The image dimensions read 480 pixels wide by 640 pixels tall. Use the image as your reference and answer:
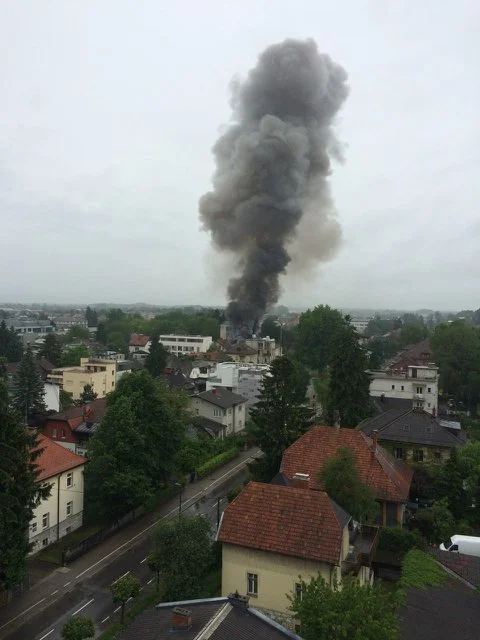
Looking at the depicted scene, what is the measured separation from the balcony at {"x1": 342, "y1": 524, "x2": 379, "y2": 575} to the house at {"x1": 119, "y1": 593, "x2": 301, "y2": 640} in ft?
12.5

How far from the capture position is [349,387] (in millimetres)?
28812

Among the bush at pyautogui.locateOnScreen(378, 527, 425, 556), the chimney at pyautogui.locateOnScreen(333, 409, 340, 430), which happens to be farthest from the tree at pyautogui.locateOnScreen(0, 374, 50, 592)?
the chimney at pyautogui.locateOnScreen(333, 409, 340, 430)

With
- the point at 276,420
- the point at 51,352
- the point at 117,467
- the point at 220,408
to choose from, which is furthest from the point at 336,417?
the point at 51,352

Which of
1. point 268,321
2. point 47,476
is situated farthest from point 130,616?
point 268,321

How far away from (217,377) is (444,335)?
82.6 ft

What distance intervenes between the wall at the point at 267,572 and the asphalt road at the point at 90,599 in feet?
13.4

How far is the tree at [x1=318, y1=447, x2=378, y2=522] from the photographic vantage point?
15.2m

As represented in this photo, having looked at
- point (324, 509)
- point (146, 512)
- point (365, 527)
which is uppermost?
point (324, 509)

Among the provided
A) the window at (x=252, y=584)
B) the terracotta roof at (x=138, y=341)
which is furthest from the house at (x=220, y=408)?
the terracotta roof at (x=138, y=341)

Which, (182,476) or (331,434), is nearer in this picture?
(331,434)

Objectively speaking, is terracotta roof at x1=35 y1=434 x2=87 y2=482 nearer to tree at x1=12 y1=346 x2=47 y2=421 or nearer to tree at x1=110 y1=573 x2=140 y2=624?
tree at x1=110 y1=573 x2=140 y2=624

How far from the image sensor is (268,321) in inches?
3597

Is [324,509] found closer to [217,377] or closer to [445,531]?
[445,531]

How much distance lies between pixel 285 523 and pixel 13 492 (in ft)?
23.7
